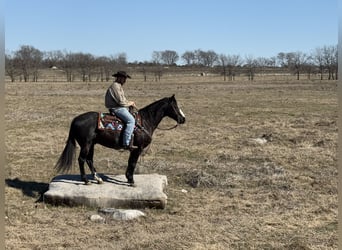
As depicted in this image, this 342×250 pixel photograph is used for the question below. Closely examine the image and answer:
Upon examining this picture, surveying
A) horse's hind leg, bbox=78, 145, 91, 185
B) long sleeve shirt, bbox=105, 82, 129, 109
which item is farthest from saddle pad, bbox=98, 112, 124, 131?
horse's hind leg, bbox=78, 145, 91, 185

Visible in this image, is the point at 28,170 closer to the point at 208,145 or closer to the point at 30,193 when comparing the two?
the point at 30,193

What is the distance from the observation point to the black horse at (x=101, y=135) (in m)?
7.83

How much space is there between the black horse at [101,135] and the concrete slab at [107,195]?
0.27m

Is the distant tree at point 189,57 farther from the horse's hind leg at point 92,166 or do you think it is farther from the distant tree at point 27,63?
the horse's hind leg at point 92,166

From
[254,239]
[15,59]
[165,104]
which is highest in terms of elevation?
[15,59]

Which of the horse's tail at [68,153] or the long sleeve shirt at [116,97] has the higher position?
the long sleeve shirt at [116,97]

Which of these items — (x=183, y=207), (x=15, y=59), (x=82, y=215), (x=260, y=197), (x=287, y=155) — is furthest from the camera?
(x=15, y=59)

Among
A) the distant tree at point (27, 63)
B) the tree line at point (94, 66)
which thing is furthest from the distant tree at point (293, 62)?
the distant tree at point (27, 63)

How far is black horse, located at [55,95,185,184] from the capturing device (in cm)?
783

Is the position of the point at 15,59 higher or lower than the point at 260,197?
higher

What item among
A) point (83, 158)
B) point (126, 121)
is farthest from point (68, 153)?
point (126, 121)

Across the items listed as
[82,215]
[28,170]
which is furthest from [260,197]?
[28,170]

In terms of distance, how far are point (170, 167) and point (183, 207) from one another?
2820mm

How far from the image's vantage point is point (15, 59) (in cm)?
6769
